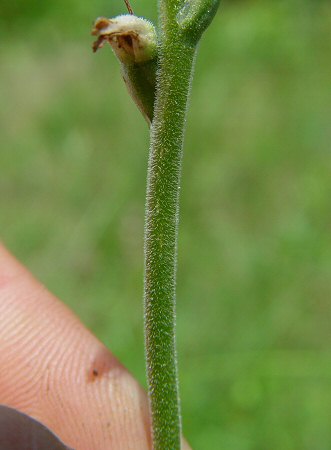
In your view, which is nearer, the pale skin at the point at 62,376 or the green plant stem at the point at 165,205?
the green plant stem at the point at 165,205

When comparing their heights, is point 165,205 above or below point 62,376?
above

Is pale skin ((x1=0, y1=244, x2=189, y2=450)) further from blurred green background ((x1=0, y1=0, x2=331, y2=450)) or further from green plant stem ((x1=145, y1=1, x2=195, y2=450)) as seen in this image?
blurred green background ((x1=0, y1=0, x2=331, y2=450))

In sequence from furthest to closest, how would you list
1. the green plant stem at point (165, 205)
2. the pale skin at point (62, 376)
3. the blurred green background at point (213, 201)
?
1. the blurred green background at point (213, 201)
2. the pale skin at point (62, 376)
3. the green plant stem at point (165, 205)

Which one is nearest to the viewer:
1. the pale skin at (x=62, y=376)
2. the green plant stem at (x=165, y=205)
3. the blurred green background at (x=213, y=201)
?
the green plant stem at (x=165, y=205)

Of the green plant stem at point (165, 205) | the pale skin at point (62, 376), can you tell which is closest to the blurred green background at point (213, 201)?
the pale skin at point (62, 376)

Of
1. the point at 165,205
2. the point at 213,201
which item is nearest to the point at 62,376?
the point at 165,205

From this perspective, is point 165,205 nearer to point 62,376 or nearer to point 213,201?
point 62,376

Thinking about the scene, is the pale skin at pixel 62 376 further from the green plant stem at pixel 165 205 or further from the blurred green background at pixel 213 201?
the blurred green background at pixel 213 201
